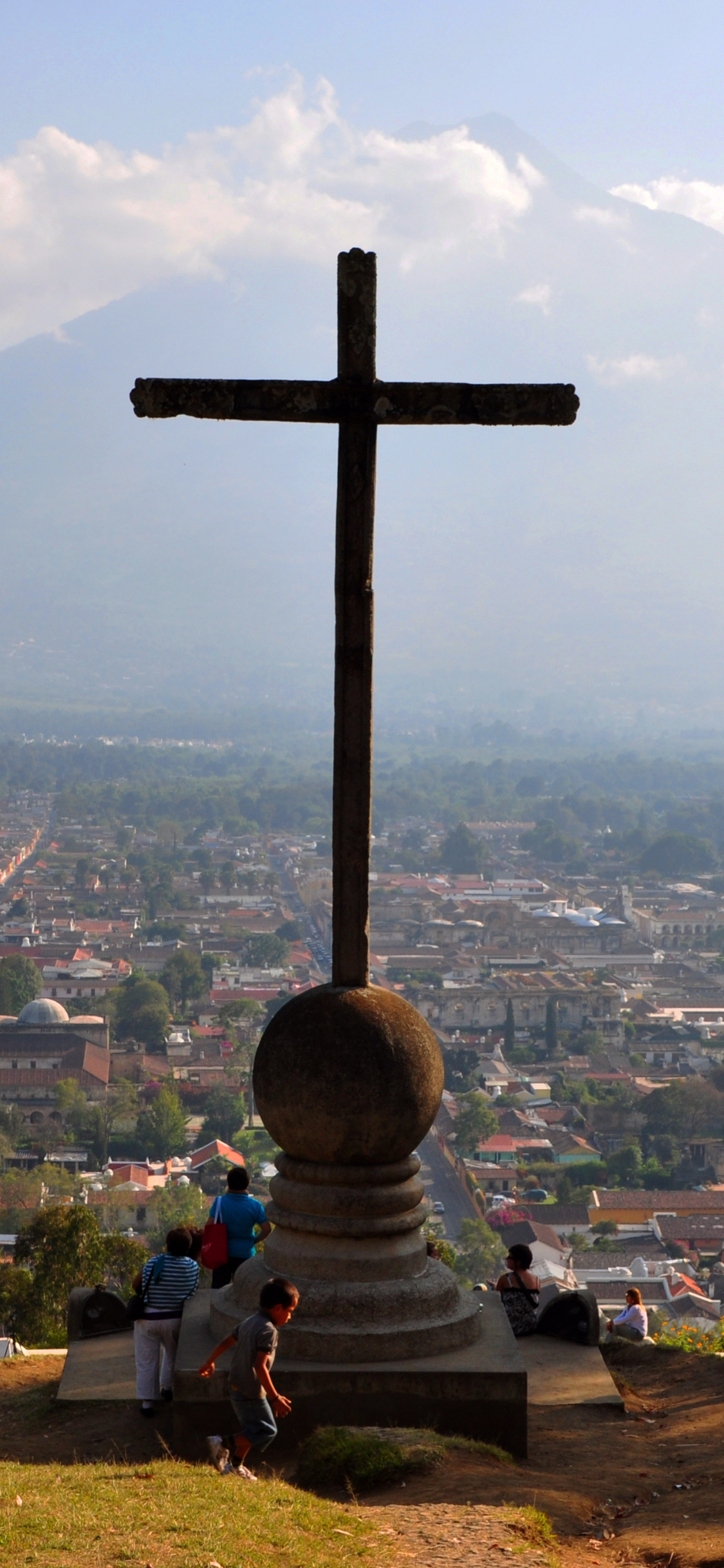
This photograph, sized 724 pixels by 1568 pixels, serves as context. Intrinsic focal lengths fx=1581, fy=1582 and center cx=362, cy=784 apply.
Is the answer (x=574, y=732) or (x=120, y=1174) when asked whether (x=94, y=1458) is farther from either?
(x=574, y=732)

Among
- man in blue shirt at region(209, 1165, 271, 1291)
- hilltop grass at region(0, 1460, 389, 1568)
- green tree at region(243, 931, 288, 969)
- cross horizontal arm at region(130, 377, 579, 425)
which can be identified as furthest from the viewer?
green tree at region(243, 931, 288, 969)

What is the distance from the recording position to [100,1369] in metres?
5.30

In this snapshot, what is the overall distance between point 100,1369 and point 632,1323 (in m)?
2.68

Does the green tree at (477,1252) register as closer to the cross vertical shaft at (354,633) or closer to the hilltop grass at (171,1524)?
the cross vertical shaft at (354,633)

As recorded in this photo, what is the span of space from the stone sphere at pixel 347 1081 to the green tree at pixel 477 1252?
2086 cm

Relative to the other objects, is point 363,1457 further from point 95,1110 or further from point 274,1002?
point 274,1002

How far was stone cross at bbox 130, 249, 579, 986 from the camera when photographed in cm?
508

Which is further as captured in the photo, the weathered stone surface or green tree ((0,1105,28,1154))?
green tree ((0,1105,28,1154))

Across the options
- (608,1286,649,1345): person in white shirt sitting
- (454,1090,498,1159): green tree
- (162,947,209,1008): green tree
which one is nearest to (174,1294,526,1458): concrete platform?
(608,1286,649,1345): person in white shirt sitting

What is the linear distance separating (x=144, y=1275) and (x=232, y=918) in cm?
6687

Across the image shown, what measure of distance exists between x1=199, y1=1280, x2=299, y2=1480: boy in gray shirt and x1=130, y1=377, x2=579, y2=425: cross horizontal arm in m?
2.67

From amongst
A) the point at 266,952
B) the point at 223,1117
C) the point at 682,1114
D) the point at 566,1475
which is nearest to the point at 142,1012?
the point at 223,1117

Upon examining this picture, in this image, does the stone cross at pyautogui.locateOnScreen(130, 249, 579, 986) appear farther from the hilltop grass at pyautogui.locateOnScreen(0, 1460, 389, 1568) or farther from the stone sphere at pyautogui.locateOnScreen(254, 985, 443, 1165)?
the hilltop grass at pyautogui.locateOnScreen(0, 1460, 389, 1568)

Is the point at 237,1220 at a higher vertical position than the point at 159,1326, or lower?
Result: higher
